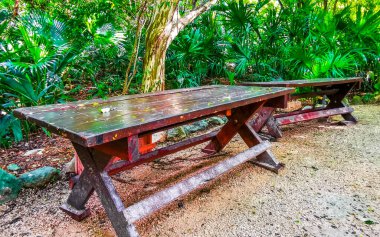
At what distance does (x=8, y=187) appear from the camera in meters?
2.03

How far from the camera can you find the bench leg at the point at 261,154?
244 cm

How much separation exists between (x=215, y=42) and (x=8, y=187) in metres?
4.40

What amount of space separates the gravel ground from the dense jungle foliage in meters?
2.21

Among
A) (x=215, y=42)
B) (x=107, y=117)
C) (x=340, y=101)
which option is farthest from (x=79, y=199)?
(x=215, y=42)

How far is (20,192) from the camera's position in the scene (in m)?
2.10

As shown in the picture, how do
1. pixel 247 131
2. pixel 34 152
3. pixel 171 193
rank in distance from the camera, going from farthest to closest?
pixel 34 152
pixel 247 131
pixel 171 193

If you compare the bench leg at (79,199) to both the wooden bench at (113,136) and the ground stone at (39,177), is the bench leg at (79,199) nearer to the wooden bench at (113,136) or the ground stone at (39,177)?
the wooden bench at (113,136)

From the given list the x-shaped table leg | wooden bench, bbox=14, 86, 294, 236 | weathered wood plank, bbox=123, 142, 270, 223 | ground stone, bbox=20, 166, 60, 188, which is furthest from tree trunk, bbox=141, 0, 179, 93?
weathered wood plank, bbox=123, 142, 270, 223

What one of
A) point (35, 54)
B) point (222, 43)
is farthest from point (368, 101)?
point (35, 54)

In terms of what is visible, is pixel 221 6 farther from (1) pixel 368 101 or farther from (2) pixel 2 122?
(2) pixel 2 122

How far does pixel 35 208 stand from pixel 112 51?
3.49 m

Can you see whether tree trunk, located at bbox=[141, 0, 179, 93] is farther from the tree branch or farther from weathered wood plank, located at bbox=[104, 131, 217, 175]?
weathered wood plank, located at bbox=[104, 131, 217, 175]

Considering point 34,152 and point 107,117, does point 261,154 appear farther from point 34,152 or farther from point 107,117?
point 34,152

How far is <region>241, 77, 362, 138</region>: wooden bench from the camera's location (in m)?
3.06
